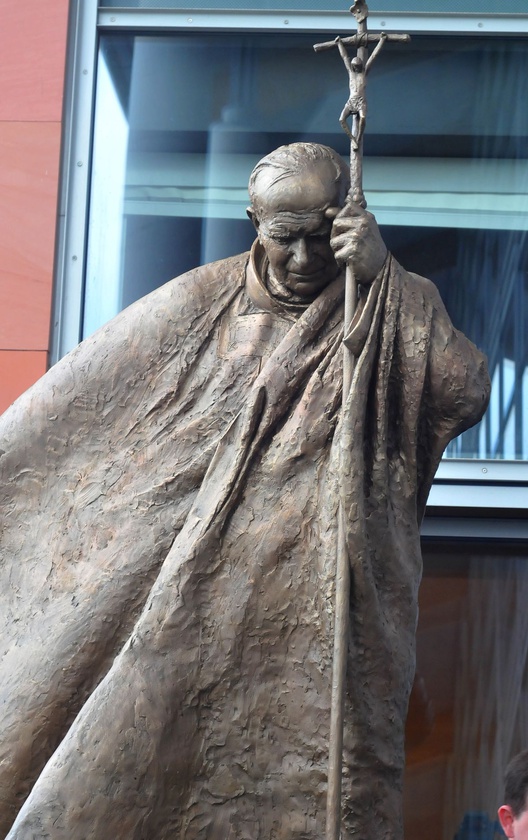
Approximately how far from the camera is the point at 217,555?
13.5 ft

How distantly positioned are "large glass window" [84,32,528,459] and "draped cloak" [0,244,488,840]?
287 cm

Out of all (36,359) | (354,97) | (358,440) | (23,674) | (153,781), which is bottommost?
(153,781)

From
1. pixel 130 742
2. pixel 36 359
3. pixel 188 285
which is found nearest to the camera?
pixel 130 742

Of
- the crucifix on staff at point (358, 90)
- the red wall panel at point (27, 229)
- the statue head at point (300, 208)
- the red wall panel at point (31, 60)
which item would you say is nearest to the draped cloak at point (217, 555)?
the statue head at point (300, 208)

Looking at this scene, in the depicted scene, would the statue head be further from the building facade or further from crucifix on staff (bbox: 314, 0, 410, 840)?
the building facade

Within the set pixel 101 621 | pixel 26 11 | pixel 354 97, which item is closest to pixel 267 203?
pixel 354 97

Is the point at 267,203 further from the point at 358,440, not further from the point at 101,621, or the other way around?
the point at 101,621

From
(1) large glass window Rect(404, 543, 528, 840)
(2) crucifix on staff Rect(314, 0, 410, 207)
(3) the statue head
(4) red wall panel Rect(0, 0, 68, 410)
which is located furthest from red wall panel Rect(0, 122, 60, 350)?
(2) crucifix on staff Rect(314, 0, 410, 207)

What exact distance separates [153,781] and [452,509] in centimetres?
350

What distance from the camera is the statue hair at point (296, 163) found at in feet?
14.0

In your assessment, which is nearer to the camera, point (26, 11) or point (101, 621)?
point (101, 621)

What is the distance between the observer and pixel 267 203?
425 cm

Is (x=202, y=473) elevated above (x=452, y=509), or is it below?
below

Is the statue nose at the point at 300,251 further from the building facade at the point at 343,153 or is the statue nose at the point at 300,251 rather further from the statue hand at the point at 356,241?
the building facade at the point at 343,153
